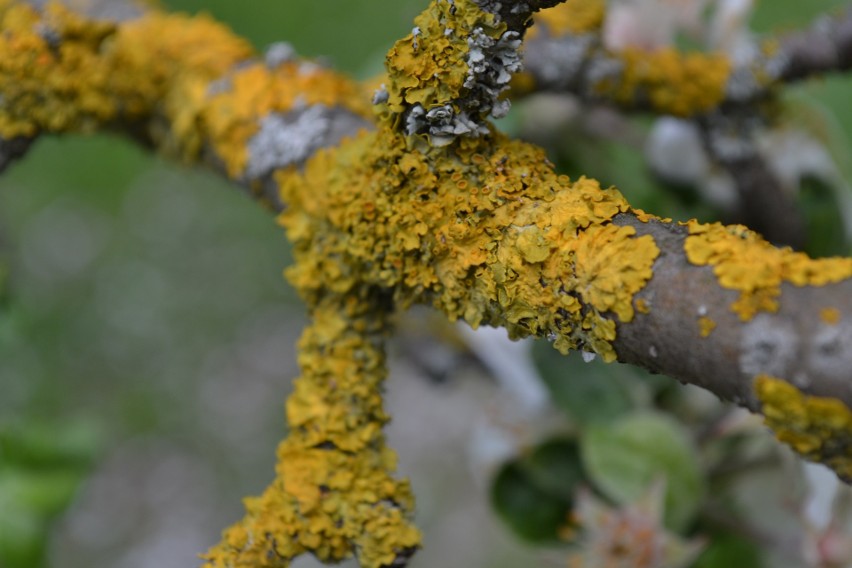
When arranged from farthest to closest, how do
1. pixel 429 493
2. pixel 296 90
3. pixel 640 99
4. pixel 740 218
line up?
1. pixel 429 493
2. pixel 740 218
3. pixel 640 99
4. pixel 296 90

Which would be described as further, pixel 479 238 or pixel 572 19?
pixel 572 19

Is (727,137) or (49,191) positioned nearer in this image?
(727,137)

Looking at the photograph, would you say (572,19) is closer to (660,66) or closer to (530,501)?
(660,66)

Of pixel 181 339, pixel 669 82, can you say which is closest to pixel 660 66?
pixel 669 82

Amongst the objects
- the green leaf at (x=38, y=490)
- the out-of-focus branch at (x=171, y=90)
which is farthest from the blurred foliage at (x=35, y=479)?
the out-of-focus branch at (x=171, y=90)

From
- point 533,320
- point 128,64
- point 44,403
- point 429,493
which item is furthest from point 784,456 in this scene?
point 44,403

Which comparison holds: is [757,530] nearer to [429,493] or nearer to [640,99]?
[640,99]

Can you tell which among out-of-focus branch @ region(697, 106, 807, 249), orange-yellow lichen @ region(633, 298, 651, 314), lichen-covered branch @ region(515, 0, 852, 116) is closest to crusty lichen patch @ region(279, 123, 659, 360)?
orange-yellow lichen @ region(633, 298, 651, 314)
